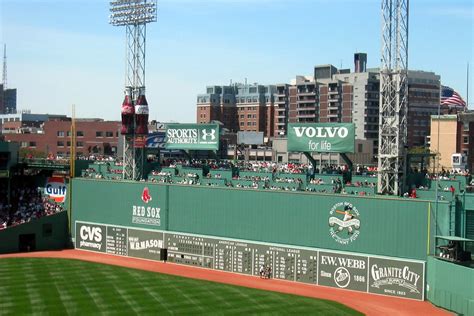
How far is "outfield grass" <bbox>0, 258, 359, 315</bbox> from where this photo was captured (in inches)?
1471

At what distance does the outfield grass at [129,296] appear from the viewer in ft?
123

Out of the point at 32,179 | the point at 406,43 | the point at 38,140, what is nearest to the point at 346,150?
the point at 406,43

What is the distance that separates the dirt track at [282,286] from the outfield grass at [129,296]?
5.26 feet

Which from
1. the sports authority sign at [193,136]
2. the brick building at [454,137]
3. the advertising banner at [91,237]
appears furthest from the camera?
the brick building at [454,137]

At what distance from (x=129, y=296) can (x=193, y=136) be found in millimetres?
24590

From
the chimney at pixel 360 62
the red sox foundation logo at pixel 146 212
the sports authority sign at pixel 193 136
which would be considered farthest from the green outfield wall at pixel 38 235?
the chimney at pixel 360 62

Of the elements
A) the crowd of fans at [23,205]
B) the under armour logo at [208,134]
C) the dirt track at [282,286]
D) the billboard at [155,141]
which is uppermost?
the under armour logo at [208,134]

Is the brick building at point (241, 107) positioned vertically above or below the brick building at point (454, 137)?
above

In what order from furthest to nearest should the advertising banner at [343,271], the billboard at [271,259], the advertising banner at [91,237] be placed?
the advertising banner at [91,237]
the advertising banner at [343,271]
the billboard at [271,259]

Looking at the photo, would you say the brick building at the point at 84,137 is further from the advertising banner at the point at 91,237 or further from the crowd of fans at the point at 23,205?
the advertising banner at the point at 91,237

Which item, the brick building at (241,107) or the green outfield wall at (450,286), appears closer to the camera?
the green outfield wall at (450,286)

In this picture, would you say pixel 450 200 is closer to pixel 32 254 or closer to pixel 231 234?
pixel 231 234

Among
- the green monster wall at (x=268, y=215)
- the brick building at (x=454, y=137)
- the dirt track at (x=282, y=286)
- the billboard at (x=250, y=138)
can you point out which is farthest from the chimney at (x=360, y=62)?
the dirt track at (x=282, y=286)

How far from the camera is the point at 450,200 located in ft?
131
